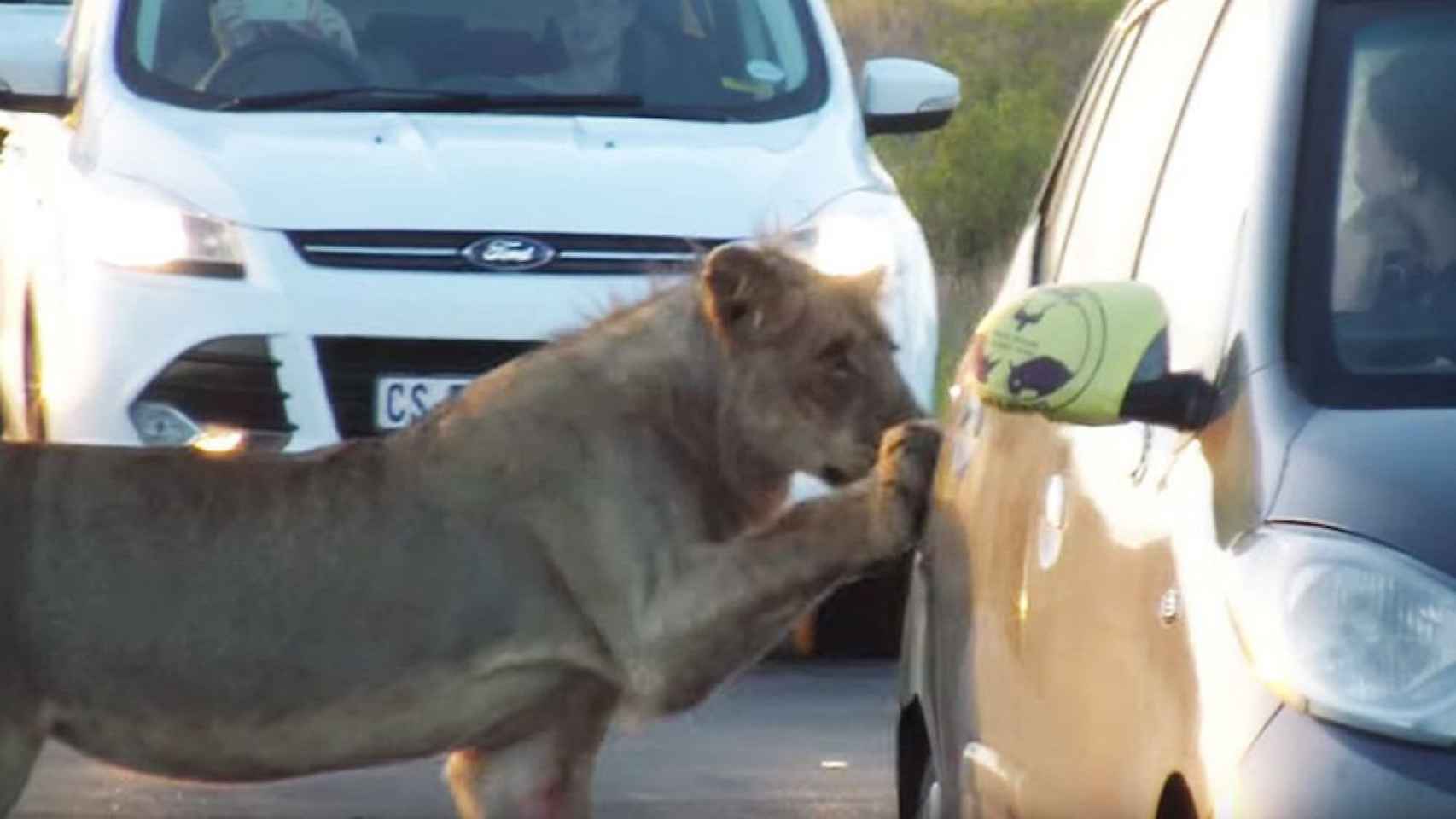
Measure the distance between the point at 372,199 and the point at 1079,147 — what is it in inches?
132

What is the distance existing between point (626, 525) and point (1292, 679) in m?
1.86

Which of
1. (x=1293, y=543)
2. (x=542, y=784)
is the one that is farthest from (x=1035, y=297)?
(x=542, y=784)

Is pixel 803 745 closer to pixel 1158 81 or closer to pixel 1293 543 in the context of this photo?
pixel 1158 81

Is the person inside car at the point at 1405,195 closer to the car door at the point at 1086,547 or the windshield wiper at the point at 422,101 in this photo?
the car door at the point at 1086,547

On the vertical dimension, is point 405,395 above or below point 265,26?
below

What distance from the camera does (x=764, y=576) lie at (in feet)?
18.3

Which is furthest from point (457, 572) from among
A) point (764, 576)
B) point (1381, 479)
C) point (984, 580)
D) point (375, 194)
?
point (375, 194)

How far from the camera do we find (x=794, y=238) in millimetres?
8125

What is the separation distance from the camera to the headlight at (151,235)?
8930 mm

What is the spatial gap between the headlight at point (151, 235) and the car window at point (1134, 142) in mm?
3588

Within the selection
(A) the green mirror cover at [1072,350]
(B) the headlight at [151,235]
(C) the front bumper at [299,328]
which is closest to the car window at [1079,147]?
(A) the green mirror cover at [1072,350]

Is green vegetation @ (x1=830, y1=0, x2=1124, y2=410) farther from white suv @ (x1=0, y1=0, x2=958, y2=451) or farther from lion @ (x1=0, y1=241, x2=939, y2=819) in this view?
lion @ (x1=0, y1=241, x2=939, y2=819)

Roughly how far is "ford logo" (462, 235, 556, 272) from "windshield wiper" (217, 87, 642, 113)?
70cm

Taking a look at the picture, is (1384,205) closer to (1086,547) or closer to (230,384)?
(1086,547)
